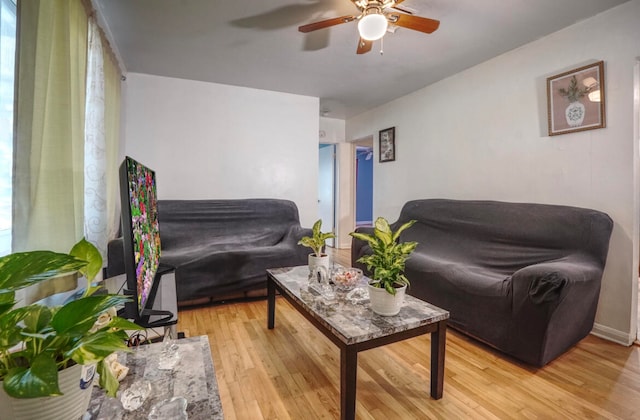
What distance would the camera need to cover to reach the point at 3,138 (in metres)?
1.19

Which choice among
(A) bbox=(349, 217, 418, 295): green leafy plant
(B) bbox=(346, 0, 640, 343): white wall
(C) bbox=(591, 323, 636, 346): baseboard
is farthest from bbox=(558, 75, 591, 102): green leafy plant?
(A) bbox=(349, 217, 418, 295): green leafy plant

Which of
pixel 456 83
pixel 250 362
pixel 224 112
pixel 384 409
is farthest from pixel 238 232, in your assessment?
pixel 456 83

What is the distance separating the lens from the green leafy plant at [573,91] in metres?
2.26

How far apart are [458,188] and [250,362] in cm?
275

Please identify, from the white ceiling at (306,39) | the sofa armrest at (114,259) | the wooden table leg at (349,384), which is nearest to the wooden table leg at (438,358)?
the wooden table leg at (349,384)

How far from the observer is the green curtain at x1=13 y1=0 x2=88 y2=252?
1.22 metres

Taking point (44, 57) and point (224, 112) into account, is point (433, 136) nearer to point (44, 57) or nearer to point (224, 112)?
point (224, 112)

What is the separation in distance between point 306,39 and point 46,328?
2699mm

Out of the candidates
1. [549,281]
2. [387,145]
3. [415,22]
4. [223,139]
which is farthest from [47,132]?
[387,145]

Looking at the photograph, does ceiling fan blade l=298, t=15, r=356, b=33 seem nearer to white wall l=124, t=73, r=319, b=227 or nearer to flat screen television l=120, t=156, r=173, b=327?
flat screen television l=120, t=156, r=173, b=327

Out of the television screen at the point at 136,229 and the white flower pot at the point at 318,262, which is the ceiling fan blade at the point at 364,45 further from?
the television screen at the point at 136,229

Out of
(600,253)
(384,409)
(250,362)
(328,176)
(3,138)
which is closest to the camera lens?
(3,138)

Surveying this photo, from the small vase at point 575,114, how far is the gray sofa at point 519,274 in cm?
69

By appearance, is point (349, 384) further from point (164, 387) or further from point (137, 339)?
point (137, 339)
